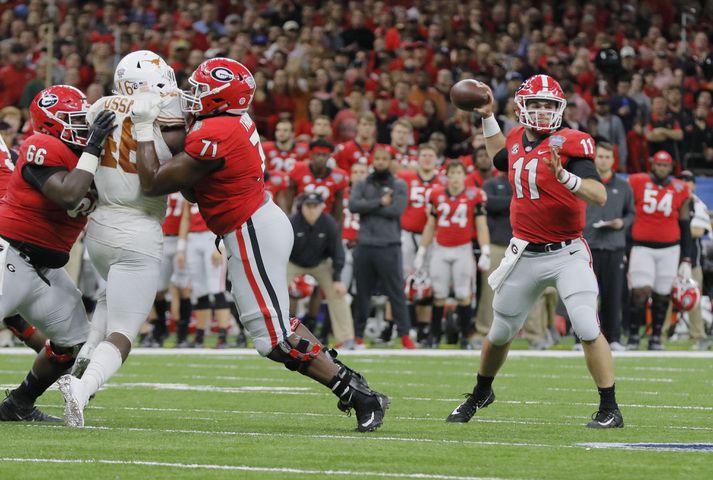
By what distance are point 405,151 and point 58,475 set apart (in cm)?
1106

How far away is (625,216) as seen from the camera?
14195 millimetres

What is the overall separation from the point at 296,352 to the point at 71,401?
1.07m

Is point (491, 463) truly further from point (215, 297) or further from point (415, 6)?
point (415, 6)

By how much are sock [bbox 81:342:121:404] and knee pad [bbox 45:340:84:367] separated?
1.65 feet

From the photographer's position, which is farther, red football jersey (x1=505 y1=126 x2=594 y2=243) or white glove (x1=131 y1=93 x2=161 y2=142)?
red football jersey (x1=505 y1=126 x2=594 y2=243)

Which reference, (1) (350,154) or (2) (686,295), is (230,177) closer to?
(2) (686,295)

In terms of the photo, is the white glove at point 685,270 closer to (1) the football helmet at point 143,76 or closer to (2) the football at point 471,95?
(2) the football at point 471,95

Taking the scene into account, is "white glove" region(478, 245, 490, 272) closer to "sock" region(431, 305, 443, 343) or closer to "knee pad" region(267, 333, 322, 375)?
"sock" region(431, 305, 443, 343)

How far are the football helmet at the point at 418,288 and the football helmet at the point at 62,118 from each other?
25.0 ft

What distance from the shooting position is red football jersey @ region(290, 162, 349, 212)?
15180 mm

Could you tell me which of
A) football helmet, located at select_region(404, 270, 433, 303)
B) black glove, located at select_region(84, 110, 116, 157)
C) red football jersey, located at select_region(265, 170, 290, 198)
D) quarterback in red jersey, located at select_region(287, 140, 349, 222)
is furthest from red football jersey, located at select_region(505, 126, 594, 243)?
red football jersey, located at select_region(265, 170, 290, 198)

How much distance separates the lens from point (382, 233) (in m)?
14.4

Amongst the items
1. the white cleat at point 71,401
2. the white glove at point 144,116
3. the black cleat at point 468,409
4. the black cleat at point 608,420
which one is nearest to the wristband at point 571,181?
the black cleat at point 608,420

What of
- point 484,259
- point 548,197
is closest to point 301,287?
point 484,259
